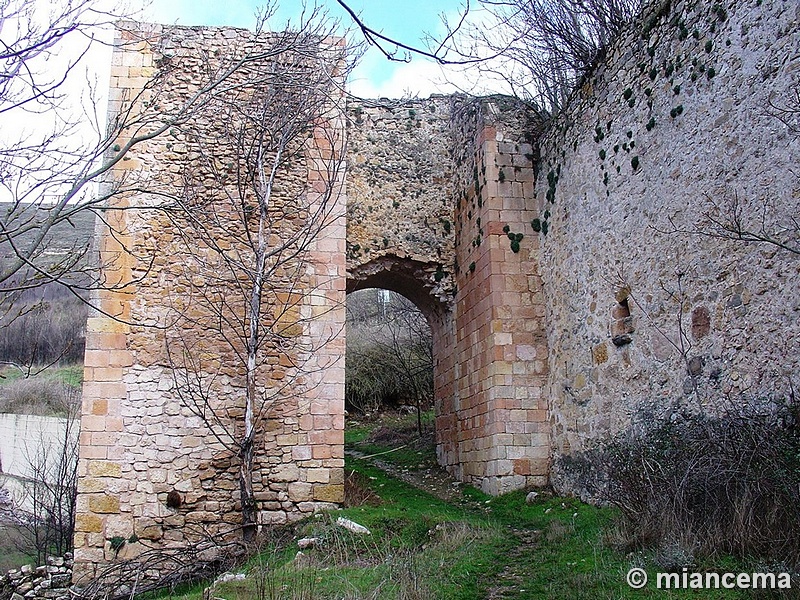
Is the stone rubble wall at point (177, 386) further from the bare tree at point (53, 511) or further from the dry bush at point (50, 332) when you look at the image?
the dry bush at point (50, 332)

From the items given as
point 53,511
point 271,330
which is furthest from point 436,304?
point 53,511

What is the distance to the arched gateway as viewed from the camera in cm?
789

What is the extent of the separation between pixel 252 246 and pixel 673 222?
4588mm

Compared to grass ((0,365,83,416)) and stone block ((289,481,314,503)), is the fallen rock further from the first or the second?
grass ((0,365,83,416))

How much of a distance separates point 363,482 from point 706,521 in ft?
21.3

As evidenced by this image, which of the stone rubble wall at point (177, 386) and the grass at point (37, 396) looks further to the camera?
the grass at point (37, 396)

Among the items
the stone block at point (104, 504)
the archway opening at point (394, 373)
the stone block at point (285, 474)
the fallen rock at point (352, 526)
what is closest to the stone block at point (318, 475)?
the stone block at point (285, 474)

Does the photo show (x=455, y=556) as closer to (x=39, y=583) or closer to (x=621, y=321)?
(x=621, y=321)

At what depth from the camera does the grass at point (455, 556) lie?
4.48 m

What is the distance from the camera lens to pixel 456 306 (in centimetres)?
1123

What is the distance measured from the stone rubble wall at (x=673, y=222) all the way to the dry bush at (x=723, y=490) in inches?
15.6

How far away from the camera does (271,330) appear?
830cm

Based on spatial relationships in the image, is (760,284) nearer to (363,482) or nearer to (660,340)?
(660,340)

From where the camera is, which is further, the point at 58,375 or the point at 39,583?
the point at 58,375
